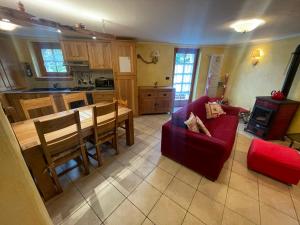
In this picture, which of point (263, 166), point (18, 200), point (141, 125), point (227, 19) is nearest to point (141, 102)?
point (141, 125)

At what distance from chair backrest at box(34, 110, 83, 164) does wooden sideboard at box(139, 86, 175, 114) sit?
254 centimetres

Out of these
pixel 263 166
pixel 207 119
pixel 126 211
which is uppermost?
pixel 207 119

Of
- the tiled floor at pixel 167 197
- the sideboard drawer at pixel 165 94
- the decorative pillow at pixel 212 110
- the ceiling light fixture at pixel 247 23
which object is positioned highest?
the ceiling light fixture at pixel 247 23

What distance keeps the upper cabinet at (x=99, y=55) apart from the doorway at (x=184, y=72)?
2328 millimetres

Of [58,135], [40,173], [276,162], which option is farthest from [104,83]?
[276,162]

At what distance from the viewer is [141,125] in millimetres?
3539

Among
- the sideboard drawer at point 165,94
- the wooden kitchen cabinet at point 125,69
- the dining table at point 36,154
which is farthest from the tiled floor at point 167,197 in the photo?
the sideboard drawer at point 165,94

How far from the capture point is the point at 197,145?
6.13 ft

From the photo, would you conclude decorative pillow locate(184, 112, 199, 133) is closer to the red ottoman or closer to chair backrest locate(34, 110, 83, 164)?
the red ottoman

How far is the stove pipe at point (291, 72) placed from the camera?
2658mm

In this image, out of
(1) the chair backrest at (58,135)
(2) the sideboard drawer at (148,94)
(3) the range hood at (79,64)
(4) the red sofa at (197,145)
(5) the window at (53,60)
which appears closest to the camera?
(1) the chair backrest at (58,135)

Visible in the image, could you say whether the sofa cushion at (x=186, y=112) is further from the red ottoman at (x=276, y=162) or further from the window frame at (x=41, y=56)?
the window frame at (x=41, y=56)

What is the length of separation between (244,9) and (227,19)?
0.38 metres

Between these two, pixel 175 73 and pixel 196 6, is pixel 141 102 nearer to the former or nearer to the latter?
pixel 175 73
